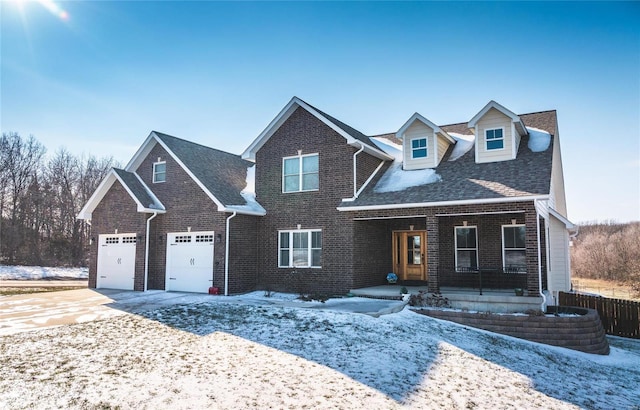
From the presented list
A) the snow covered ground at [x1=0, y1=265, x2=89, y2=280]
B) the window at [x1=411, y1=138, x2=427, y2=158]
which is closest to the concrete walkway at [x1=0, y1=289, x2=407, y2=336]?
the window at [x1=411, y1=138, x2=427, y2=158]

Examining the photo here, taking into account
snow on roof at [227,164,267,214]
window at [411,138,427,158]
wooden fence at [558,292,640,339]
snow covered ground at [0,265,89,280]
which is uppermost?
window at [411,138,427,158]

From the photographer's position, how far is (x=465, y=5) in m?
13.5

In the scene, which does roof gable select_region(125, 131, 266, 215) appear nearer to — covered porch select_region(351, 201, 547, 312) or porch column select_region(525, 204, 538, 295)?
covered porch select_region(351, 201, 547, 312)

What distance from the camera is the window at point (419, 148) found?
17.1 metres

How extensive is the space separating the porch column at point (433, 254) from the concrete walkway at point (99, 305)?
1352 mm

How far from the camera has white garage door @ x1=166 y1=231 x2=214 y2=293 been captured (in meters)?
17.0

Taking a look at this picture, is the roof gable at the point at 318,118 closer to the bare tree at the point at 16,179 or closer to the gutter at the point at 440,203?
the gutter at the point at 440,203

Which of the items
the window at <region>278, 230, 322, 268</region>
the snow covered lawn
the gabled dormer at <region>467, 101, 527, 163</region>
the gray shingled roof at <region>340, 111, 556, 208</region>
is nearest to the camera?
the snow covered lawn

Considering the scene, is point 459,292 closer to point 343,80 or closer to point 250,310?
point 250,310

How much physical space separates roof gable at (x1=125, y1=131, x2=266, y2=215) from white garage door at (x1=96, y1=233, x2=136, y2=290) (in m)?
3.16

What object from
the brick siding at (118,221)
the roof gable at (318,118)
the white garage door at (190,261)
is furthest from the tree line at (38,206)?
the roof gable at (318,118)

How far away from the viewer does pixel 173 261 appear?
17938 mm

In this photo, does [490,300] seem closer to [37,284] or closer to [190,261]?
[190,261]

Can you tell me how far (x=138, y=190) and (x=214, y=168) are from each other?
329cm
